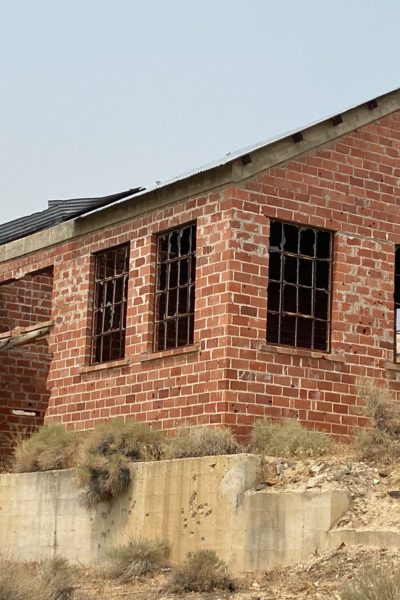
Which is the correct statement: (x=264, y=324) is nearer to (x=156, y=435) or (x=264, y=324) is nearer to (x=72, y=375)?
(x=156, y=435)

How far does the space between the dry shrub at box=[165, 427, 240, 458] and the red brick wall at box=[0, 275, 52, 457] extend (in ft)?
25.1

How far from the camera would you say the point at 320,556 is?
14.5 meters

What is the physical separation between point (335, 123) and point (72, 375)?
6.17 meters

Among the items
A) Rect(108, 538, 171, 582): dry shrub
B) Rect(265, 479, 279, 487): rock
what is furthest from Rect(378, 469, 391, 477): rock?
Rect(108, 538, 171, 582): dry shrub

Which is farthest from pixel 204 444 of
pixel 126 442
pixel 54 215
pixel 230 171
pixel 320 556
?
pixel 54 215

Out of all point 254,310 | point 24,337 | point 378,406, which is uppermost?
point 254,310

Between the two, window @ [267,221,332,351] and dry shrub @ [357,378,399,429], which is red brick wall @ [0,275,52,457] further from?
dry shrub @ [357,378,399,429]

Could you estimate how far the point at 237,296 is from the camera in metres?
18.2

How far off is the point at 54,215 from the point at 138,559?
30.6ft

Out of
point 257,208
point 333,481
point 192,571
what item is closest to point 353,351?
point 257,208

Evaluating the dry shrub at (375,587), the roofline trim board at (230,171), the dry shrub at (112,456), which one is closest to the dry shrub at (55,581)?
the dry shrub at (112,456)

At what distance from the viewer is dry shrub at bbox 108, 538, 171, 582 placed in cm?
1598

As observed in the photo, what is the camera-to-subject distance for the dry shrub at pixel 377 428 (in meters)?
16.3

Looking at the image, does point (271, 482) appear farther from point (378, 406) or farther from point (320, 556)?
point (378, 406)
